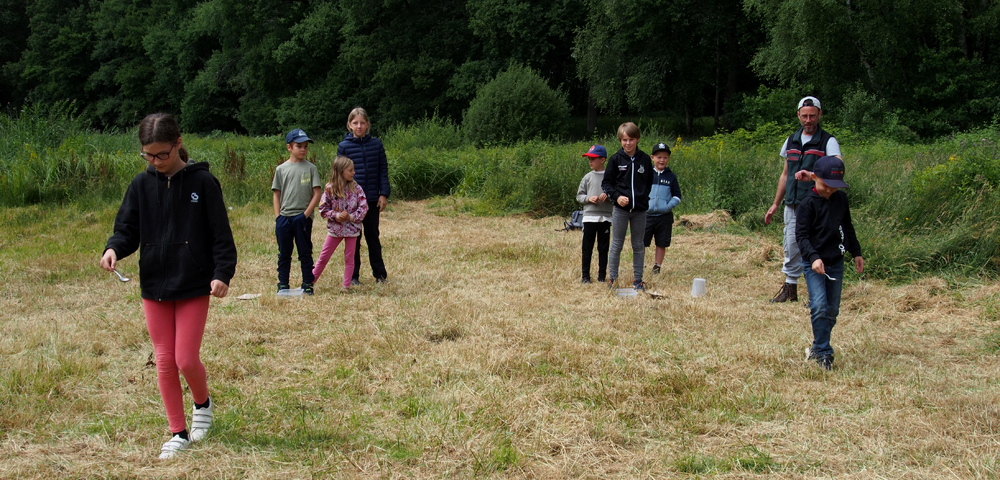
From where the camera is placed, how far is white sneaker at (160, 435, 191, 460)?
3605mm

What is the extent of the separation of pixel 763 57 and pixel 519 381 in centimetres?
2487

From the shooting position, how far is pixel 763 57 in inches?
1038

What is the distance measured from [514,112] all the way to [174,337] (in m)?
21.7

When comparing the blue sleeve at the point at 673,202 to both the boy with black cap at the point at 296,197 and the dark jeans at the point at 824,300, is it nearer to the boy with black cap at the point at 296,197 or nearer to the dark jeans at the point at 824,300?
the dark jeans at the point at 824,300

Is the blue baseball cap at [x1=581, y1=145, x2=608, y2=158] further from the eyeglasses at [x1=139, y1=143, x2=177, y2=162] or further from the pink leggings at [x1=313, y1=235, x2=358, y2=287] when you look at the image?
the eyeglasses at [x1=139, y1=143, x2=177, y2=162]

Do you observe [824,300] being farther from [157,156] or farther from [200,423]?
[157,156]

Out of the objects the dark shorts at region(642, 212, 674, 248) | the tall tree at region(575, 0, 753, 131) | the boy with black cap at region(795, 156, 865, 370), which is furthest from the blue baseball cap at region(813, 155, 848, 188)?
the tall tree at region(575, 0, 753, 131)

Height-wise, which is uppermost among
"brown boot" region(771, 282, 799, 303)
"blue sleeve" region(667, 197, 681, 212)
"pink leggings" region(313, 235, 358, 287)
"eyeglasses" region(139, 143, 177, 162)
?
"eyeglasses" region(139, 143, 177, 162)

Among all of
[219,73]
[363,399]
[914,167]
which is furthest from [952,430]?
[219,73]

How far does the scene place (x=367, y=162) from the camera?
293 inches

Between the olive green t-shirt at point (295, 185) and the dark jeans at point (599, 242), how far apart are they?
278 centimetres

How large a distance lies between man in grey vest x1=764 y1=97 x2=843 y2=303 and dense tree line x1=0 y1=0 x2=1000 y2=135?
1851 cm

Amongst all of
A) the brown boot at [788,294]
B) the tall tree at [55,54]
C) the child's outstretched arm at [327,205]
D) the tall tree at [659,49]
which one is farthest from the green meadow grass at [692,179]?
the tall tree at [55,54]

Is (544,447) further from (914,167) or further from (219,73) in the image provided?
(219,73)
